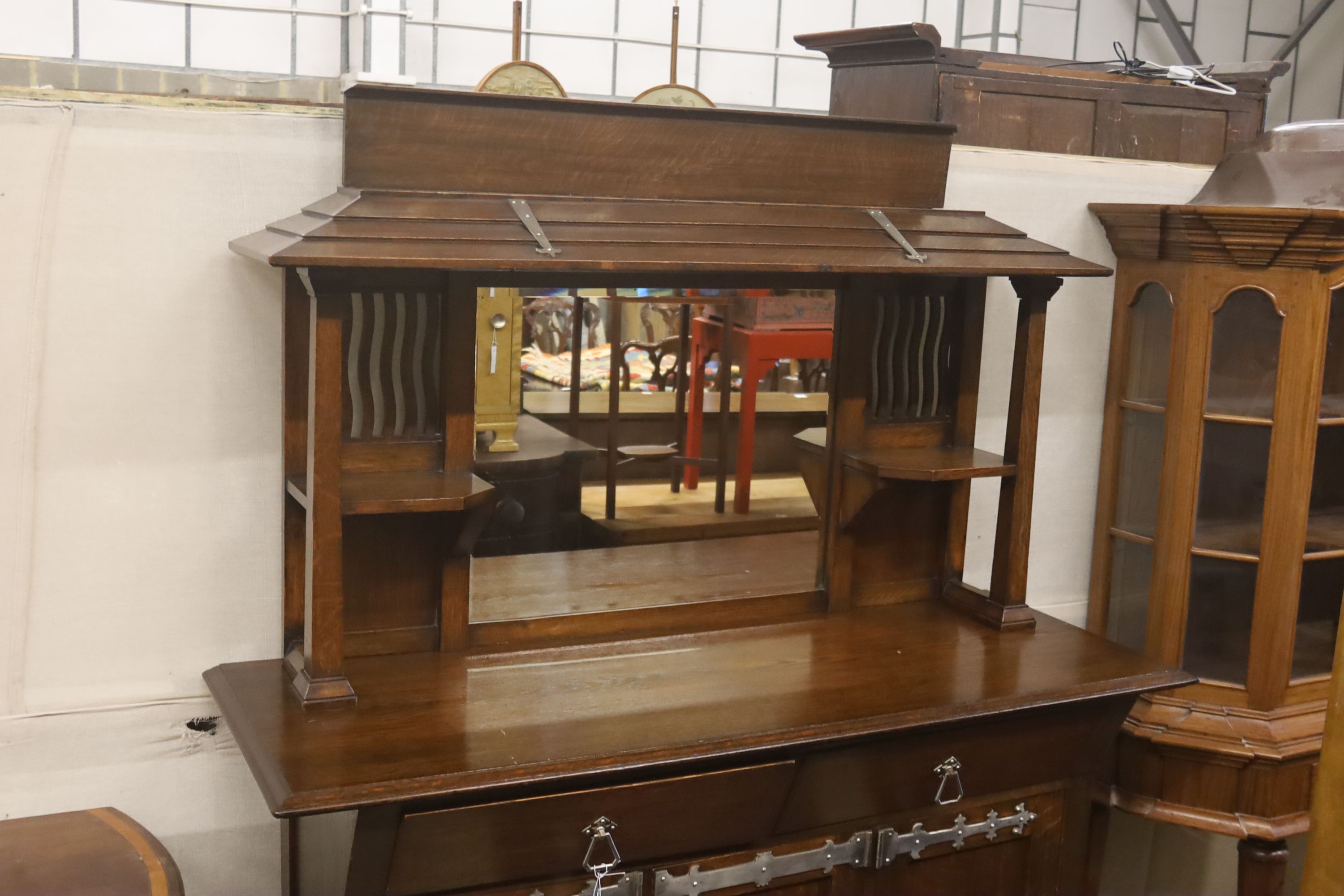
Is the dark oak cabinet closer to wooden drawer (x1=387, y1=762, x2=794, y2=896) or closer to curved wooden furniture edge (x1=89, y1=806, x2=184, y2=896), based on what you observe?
wooden drawer (x1=387, y1=762, x2=794, y2=896)

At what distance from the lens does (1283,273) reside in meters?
2.48

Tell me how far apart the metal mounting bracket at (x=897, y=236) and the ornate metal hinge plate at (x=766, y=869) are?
38.4 inches

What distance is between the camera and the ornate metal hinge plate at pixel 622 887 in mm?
1923

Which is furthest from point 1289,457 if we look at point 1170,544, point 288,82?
point 288,82

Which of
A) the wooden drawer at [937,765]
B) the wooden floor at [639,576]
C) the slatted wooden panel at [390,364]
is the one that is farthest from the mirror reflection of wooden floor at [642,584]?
the wooden drawer at [937,765]

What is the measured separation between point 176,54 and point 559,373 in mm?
2021

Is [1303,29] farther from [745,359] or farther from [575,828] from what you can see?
[575,828]

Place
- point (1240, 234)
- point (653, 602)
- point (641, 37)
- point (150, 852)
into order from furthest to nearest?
point (641, 37)
point (1240, 234)
point (653, 602)
point (150, 852)

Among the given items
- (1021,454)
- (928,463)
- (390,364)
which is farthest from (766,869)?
(390,364)

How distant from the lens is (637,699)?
78.5 inches

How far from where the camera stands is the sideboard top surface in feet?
5.67

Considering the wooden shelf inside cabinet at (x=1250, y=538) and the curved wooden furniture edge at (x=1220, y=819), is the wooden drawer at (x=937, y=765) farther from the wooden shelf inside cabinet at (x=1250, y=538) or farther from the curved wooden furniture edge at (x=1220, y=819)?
the wooden shelf inside cabinet at (x=1250, y=538)

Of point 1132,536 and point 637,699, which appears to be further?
point 1132,536

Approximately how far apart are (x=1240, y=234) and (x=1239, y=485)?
0.51 meters
